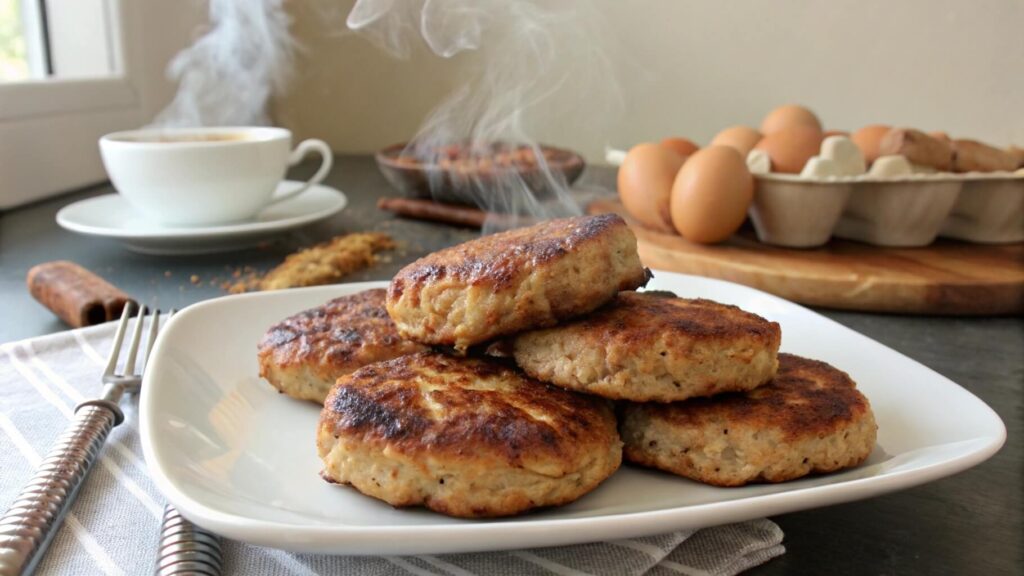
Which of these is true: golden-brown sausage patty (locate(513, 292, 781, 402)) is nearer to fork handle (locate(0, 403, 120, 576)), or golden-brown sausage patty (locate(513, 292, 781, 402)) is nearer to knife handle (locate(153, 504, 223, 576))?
knife handle (locate(153, 504, 223, 576))

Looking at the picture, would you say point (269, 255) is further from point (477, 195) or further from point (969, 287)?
point (969, 287)

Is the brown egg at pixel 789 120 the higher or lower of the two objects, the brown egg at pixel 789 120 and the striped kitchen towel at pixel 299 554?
the higher

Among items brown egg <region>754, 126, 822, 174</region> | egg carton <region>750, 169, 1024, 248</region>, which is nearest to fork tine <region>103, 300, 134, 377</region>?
egg carton <region>750, 169, 1024, 248</region>

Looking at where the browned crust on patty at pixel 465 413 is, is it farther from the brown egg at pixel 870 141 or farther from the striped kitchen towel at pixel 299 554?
the brown egg at pixel 870 141

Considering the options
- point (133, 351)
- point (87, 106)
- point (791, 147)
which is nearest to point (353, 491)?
point (133, 351)

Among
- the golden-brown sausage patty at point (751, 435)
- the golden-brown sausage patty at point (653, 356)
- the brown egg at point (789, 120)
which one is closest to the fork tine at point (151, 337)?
the golden-brown sausage patty at point (653, 356)

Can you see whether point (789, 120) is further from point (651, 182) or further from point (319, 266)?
point (319, 266)

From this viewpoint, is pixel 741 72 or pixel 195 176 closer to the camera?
pixel 195 176
